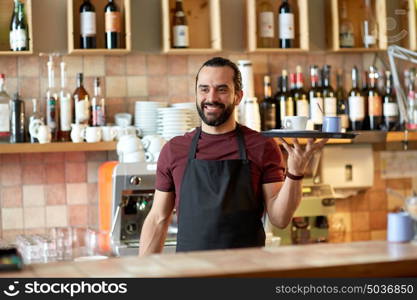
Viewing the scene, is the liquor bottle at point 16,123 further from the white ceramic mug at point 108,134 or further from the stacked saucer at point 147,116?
the stacked saucer at point 147,116

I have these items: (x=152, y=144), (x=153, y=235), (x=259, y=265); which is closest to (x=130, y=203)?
(x=152, y=144)

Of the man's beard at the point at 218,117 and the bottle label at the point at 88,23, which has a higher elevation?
the bottle label at the point at 88,23

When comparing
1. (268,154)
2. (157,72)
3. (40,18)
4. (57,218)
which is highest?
(40,18)

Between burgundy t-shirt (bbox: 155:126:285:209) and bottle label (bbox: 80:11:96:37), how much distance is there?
57.7 inches

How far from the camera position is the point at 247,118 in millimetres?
4652

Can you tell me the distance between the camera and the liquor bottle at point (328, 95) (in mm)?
4844

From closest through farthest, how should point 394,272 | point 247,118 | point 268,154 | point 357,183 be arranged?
1. point 394,272
2. point 268,154
3. point 247,118
4. point 357,183

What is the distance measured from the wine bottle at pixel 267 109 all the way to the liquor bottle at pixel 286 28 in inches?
9.2

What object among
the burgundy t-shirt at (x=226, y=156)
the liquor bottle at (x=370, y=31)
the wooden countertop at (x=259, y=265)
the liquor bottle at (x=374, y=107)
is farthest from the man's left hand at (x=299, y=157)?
the liquor bottle at (x=370, y=31)

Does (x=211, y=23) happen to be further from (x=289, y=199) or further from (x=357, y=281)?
(x=357, y=281)

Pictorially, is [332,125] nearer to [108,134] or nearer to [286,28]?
[108,134]

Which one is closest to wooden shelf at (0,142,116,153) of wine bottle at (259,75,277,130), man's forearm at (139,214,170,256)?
wine bottle at (259,75,277,130)

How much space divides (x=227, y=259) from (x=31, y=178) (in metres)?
2.80

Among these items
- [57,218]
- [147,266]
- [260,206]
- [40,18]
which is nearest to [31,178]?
[57,218]
